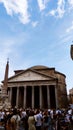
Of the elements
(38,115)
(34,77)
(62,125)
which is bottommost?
(62,125)

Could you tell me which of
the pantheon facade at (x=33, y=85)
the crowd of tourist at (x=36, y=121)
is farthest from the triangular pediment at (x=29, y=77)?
the crowd of tourist at (x=36, y=121)

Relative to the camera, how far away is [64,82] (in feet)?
168

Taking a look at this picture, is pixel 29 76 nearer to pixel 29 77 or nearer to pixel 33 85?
pixel 29 77

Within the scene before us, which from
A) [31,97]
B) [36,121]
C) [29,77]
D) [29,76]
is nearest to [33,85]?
[29,77]

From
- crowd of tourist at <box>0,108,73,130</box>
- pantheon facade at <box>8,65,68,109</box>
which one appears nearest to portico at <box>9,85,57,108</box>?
pantheon facade at <box>8,65,68,109</box>

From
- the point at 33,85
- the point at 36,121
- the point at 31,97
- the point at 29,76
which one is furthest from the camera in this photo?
the point at 31,97

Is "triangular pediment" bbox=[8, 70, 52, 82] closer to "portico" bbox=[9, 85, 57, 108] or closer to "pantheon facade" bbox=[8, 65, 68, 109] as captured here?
"pantheon facade" bbox=[8, 65, 68, 109]

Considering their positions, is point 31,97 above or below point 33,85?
below

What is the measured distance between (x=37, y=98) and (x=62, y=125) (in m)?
32.6

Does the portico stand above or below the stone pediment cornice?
below

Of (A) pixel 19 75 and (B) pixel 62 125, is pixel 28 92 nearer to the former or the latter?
(A) pixel 19 75

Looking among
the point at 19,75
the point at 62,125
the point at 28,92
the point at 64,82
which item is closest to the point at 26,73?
the point at 19,75

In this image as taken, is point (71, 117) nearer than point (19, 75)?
Yes

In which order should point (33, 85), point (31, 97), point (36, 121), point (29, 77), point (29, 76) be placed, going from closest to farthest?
1. point (36, 121)
2. point (33, 85)
3. point (29, 77)
4. point (29, 76)
5. point (31, 97)
